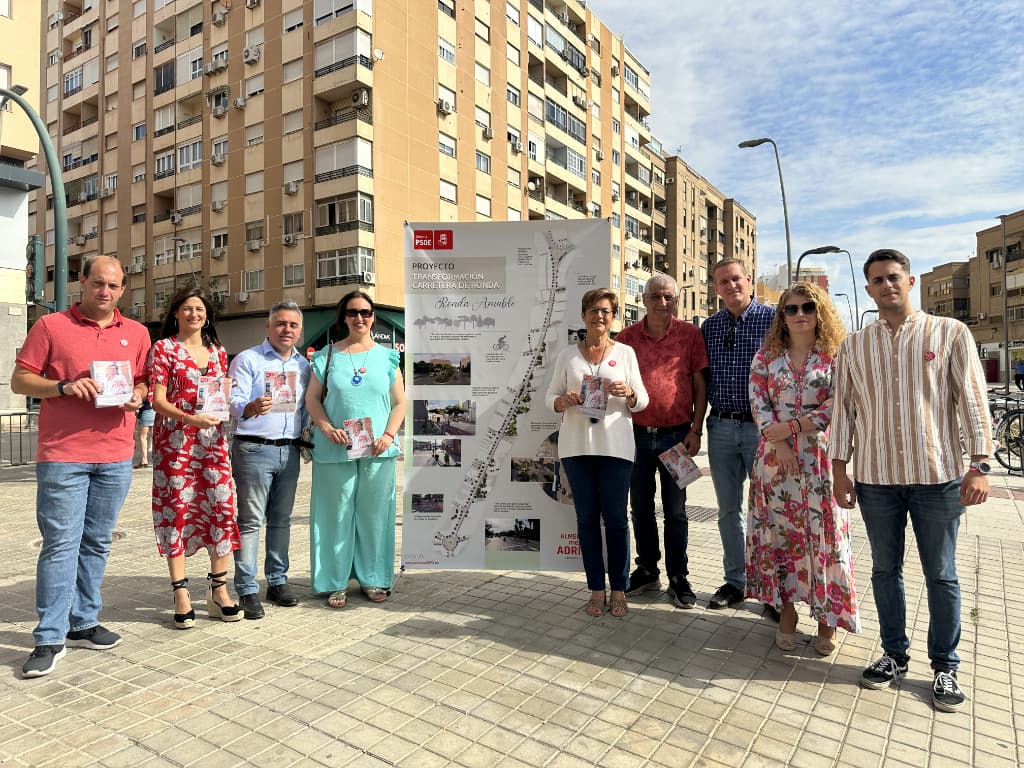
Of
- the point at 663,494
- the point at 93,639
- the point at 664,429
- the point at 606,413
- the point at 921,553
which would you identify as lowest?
the point at 93,639

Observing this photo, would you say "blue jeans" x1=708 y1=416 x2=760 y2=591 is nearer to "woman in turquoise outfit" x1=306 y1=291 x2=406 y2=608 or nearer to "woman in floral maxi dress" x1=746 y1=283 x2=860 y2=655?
"woman in floral maxi dress" x1=746 y1=283 x2=860 y2=655

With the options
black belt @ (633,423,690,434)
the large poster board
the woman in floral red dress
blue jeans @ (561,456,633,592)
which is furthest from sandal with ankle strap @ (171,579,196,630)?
black belt @ (633,423,690,434)

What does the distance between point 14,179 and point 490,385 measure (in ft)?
67.3

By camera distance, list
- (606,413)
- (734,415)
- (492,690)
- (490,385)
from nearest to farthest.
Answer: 1. (492,690)
2. (606,413)
3. (734,415)
4. (490,385)

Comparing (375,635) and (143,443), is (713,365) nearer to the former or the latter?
(375,635)

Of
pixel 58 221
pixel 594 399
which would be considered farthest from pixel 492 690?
pixel 58 221

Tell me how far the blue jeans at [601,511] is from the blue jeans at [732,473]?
0.65m

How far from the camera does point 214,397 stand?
4.31 m

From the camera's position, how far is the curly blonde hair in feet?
13.0

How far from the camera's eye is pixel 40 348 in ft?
12.3

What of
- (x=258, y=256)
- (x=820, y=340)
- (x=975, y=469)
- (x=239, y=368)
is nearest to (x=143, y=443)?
(x=239, y=368)

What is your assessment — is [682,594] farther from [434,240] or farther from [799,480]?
[434,240]

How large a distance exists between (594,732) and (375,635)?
167cm

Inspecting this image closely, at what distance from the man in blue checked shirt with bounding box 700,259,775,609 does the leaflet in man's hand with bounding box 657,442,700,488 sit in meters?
0.15
